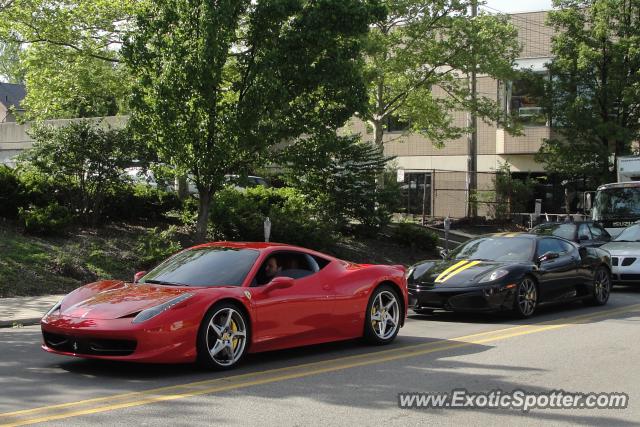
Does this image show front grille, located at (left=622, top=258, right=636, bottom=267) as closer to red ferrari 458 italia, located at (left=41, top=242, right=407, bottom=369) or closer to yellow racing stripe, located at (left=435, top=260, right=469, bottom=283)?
yellow racing stripe, located at (left=435, top=260, right=469, bottom=283)

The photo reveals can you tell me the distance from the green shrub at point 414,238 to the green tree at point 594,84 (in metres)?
8.97

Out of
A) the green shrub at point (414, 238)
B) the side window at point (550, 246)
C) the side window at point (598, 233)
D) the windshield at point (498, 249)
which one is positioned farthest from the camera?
the green shrub at point (414, 238)

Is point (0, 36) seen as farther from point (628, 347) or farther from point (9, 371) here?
point (628, 347)

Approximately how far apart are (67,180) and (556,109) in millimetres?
18701

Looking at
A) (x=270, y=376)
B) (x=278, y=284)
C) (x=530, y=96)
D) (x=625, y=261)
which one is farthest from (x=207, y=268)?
(x=530, y=96)

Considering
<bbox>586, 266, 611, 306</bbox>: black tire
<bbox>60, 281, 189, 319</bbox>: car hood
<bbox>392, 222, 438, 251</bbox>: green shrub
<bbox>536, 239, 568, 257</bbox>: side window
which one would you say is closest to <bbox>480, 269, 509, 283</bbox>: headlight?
<bbox>536, 239, 568, 257</bbox>: side window

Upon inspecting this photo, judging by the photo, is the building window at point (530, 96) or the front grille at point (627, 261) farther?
the building window at point (530, 96)

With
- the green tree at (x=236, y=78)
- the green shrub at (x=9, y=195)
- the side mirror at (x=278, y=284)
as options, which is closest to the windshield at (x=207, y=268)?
the side mirror at (x=278, y=284)

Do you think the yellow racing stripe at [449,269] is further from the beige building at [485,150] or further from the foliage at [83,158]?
the beige building at [485,150]

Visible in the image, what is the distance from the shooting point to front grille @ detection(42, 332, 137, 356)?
7.24 meters

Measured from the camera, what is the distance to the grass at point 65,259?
1473cm

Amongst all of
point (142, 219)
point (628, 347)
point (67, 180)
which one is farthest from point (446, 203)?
point (628, 347)

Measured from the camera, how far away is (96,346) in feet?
24.0

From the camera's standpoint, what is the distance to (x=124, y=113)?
2547cm
